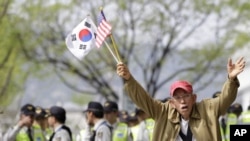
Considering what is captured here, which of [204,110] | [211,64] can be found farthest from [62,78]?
[204,110]

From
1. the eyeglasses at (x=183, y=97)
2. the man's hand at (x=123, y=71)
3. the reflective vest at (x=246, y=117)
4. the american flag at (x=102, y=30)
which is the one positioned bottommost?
the eyeglasses at (x=183, y=97)

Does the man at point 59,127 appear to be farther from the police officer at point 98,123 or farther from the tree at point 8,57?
the tree at point 8,57

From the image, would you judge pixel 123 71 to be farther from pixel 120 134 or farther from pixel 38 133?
pixel 120 134

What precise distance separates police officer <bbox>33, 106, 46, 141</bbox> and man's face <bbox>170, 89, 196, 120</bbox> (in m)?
5.93

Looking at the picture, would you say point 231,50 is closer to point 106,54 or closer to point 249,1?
point 249,1

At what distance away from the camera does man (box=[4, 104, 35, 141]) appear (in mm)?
12828

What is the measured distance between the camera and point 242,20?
92.2 ft

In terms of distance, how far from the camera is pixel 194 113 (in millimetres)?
7820

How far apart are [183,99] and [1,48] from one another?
21038mm

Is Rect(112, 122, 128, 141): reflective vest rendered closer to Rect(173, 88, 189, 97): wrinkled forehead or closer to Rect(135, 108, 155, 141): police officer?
Rect(135, 108, 155, 141): police officer

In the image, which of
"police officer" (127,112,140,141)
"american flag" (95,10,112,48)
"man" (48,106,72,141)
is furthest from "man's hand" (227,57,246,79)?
"police officer" (127,112,140,141)

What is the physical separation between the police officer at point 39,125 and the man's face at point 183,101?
5.93 metres

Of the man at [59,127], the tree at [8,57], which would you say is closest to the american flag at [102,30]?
the man at [59,127]

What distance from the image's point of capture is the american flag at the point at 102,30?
8648 mm
